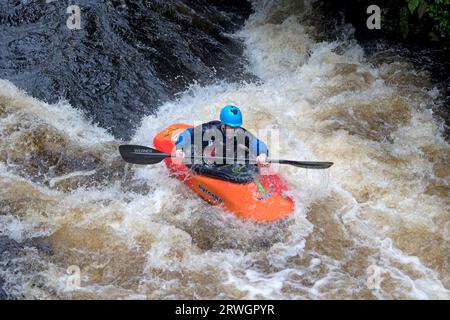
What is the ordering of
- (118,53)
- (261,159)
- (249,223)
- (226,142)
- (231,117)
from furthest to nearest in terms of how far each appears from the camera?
(118,53), (226,142), (231,117), (261,159), (249,223)

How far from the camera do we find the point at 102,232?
5.28 meters

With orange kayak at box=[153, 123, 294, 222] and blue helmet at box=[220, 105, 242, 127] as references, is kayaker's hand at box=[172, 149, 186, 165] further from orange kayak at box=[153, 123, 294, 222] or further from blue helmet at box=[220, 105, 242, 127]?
blue helmet at box=[220, 105, 242, 127]

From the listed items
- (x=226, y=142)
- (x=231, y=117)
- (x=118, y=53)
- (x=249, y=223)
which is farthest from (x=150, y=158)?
(x=118, y=53)

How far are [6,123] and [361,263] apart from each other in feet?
14.9

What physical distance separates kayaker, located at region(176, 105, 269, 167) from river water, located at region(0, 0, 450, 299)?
47 centimetres

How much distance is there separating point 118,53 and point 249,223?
166 inches

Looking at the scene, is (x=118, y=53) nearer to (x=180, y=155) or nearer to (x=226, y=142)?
(x=180, y=155)

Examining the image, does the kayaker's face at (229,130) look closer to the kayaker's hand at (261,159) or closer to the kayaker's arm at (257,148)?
the kayaker's arm at (257,148)

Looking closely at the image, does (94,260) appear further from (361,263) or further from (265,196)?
(361,263)

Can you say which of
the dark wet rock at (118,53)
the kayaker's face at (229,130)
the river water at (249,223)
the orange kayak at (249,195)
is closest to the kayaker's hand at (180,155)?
the orange kayak at (249,195)

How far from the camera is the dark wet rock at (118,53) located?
302 inches

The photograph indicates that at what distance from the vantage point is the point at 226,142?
589 centimetres

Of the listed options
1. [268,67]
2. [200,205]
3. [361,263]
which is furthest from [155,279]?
[268,67]
